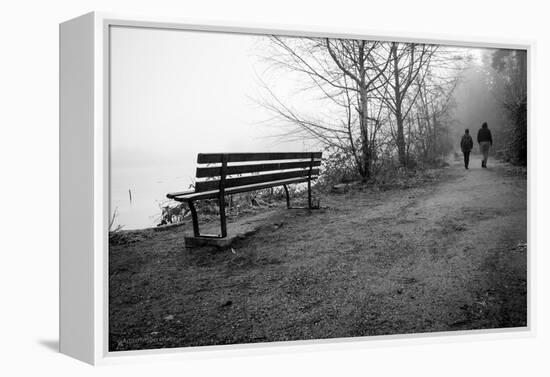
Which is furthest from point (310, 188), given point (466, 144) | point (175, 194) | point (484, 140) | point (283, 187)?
point (484, 140)

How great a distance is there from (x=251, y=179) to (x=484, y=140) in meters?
2.53

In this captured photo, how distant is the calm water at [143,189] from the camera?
5.55 metres

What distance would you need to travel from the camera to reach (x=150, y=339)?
5566 millimetres

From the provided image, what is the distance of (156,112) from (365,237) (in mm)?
2324

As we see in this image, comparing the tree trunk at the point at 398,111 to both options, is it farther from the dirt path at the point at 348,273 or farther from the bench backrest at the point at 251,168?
the bench backrest at the point at 251,168

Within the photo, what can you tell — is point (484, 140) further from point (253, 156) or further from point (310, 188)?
point (253, 156)

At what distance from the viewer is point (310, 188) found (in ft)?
21.7

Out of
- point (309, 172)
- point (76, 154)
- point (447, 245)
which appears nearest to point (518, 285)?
point (447, 245)

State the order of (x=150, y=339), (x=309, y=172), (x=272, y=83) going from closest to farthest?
(x=150, y=339), (x=272, y=83), (x=309, y=172)

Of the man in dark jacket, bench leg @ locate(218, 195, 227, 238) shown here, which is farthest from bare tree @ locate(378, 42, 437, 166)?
bench leg @ locate(218, 195, 227, 238)

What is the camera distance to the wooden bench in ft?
19.1

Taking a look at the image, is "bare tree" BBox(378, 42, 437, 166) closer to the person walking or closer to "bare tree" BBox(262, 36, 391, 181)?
"bare tree" BBox(262, 36, 391, 181)
